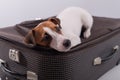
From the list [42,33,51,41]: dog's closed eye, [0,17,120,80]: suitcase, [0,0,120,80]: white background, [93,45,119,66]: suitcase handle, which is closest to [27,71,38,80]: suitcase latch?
[0,17,120,80]: suitcase

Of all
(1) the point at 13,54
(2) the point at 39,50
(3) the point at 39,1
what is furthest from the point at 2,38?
(3) the point at 39,1

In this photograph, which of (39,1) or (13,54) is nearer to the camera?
(13,54)

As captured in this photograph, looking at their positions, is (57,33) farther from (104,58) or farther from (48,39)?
(104,58)

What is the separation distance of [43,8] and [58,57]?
3.14 ft

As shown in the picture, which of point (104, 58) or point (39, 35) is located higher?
point (39, 35)

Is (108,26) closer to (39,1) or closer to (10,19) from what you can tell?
(39,1)

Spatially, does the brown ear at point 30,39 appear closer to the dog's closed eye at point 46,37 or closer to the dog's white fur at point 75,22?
the dog's closed eye at point 46,37

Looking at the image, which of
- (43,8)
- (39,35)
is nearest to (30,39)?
(39,35)

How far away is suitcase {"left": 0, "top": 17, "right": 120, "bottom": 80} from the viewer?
0.61 metres

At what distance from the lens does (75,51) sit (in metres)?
0.63

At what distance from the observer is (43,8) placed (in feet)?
4.95

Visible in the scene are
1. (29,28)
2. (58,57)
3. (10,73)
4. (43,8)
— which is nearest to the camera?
(58,57)

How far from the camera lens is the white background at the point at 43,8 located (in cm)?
138

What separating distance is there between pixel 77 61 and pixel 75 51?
0.03 m
